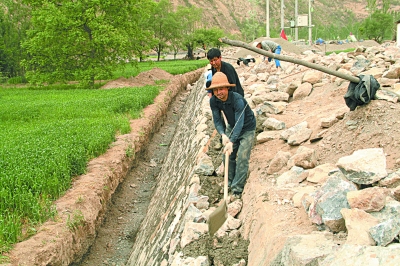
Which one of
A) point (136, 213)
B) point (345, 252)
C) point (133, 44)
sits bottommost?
point (136, 213)

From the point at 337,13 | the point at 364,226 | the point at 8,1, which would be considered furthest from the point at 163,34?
the point at 337,13

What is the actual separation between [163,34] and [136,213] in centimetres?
4232

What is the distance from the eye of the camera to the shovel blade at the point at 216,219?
3244mm

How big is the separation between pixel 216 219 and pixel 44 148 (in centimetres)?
496

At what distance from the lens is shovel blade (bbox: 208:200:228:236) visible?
10.6 ft

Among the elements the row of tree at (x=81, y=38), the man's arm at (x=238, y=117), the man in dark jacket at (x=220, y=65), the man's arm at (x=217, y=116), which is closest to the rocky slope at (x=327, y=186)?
the man's arm at (x=238, y=117)

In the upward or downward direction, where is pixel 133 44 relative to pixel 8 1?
downward

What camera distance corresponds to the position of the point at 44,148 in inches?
284

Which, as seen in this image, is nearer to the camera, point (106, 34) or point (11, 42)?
point (106, 34)

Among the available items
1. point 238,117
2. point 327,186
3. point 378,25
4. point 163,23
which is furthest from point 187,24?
point 327,186

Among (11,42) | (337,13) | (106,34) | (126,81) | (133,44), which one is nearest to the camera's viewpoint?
(106,34)

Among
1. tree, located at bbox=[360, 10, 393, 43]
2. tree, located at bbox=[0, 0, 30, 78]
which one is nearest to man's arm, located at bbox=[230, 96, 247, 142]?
tree, located at bbox=[0, 0, 30, 78]

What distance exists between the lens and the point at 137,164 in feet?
30.4

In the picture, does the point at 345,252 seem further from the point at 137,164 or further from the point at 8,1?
the point at 8,1
